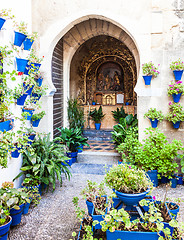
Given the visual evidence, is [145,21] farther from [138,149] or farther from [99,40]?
[99,40]

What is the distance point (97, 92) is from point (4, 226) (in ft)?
25.5

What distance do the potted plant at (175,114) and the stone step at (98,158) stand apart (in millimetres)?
1873

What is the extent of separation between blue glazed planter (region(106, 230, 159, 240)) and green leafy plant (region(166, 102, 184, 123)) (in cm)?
279

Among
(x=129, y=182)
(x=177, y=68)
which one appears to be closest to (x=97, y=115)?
(x=177, y=68)

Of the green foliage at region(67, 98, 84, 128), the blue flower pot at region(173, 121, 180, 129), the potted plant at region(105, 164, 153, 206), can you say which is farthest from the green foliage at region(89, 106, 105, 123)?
the potted plant at region(105, 164, 153, 206)

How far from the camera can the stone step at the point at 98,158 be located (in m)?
6.00

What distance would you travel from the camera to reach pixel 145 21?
472cm

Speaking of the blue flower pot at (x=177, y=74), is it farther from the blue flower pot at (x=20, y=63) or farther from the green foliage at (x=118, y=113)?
the green foliage at (x=118, y=113)

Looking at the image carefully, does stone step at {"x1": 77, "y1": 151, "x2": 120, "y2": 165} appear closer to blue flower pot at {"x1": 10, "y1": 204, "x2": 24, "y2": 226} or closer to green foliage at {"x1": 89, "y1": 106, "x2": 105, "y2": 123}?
green foliage at {"x1": 89, "y1": 106, "x2": 105, "y2": 123}

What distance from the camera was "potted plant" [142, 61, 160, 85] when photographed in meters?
4.62

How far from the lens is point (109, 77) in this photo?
10148 mm

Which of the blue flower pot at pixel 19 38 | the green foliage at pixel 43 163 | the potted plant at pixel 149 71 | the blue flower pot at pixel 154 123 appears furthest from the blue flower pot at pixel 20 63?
the blue flower pot at pixel 154 123

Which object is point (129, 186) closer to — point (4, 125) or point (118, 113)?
point (4, 125)

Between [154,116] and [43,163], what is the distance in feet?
7.69
